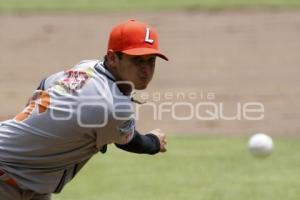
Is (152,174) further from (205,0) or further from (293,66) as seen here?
(205,0)

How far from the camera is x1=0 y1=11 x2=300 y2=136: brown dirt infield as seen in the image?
1143cm

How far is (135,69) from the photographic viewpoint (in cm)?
507

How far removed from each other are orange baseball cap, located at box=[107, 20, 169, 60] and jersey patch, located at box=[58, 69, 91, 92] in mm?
232

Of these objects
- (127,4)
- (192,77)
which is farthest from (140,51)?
(127,4)

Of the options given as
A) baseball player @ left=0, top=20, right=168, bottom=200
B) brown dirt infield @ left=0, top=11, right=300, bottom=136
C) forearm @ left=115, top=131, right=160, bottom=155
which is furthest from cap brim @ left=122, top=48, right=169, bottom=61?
brown dirt infield @ left=0, top=11, right=300, bottom=136

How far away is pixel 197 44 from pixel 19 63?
3.15 meters

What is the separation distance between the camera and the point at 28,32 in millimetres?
16219

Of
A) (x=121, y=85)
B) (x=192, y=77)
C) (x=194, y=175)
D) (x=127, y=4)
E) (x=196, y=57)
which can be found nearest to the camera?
(x=121, y=85)

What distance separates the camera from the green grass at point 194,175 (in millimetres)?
7671

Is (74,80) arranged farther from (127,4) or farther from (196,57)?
(127,4)

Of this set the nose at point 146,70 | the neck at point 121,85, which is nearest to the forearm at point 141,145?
the neck at point 121,85

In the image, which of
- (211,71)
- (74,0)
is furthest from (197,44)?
(74,0)

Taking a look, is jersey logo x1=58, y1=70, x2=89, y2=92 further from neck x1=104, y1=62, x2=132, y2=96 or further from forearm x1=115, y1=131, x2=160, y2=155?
forearm x1=115, y1=131, x2=160, y2=155

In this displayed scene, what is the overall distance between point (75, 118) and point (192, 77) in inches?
332
